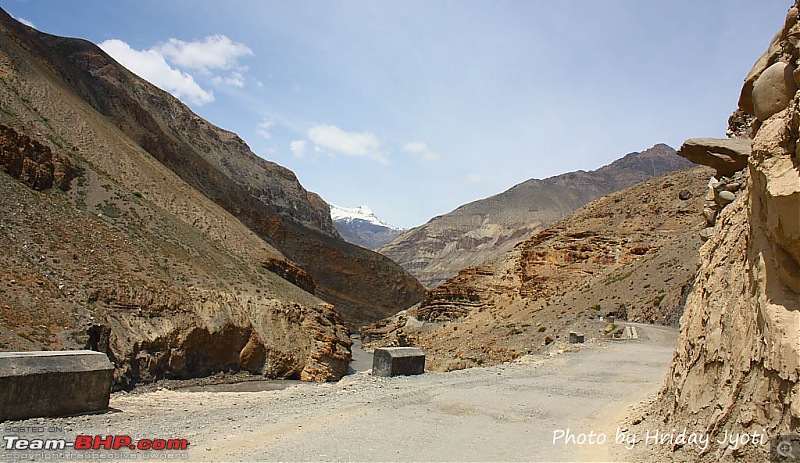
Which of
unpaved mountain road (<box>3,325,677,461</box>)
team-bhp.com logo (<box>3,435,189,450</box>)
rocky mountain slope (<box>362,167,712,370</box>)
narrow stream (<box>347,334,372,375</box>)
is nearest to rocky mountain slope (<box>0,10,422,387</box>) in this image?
narrow stream (<box>347,334,372,375</box>)

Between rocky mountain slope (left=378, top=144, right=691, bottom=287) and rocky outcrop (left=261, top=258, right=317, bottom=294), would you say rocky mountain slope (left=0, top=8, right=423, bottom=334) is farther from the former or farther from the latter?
rocky mountain slope (left=378, top=144, right=691, bottom=287)

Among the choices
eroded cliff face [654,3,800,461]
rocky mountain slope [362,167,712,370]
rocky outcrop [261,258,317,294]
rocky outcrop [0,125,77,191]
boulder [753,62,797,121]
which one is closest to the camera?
eroded cliff face [654,3,800,461]

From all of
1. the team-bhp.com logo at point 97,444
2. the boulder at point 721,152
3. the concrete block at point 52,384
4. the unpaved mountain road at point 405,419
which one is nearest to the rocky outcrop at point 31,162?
the unpaved mountain road at point 405,419

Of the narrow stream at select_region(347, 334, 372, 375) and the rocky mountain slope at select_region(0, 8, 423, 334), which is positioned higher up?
the rocky mountain slope at select_region(0, 8, 423, 334)

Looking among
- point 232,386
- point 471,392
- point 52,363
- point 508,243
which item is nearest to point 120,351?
point 232,386

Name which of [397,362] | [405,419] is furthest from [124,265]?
[405,419]

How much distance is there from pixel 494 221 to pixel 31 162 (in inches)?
5064

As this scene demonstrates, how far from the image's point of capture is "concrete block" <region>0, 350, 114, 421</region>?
698 centimetres

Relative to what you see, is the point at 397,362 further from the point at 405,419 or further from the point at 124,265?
the point at 124,265

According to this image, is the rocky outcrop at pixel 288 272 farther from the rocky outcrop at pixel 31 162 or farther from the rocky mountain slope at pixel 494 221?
the rocky mountain slope at pixel 494 221

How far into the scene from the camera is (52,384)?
24.0 feet

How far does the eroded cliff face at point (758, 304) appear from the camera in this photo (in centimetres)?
349

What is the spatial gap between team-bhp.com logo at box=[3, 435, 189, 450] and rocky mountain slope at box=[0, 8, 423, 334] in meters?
49.7

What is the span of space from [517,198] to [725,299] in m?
152
